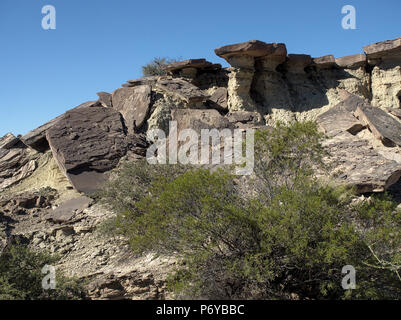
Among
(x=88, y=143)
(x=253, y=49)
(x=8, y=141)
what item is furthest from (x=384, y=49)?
(x=8, y=141)

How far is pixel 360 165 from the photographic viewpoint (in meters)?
7.98

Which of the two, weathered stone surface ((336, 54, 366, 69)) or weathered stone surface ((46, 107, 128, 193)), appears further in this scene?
weathered stone surface ((336, 54, 366, 69))

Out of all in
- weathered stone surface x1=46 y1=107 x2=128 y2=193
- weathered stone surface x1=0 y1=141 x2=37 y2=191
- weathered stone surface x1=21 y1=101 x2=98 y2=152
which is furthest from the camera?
weathered stone surface x1=21 y1=101 x2=98 y2=152

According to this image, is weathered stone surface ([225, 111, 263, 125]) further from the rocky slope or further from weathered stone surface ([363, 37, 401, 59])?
weathered stone surface ([363, 37, 401, 59])

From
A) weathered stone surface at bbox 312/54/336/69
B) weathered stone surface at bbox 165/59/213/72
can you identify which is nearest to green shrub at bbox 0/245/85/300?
weathered stone surface at bbox 165/59/213/72

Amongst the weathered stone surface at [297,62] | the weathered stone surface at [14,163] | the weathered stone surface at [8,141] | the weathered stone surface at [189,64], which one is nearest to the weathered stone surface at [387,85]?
the weathered stone surface at [297,62]

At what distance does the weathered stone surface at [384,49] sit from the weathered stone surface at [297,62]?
2114 mm

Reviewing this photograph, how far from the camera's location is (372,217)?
6.12 meters

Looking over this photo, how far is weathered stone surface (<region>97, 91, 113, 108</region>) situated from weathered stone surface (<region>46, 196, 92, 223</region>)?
14.6 feet

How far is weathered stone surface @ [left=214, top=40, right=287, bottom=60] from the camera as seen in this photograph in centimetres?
1332

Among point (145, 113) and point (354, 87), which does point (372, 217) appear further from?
point (354, 87)

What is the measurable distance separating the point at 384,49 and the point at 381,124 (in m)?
6.14

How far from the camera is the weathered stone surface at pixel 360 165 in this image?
750cm
